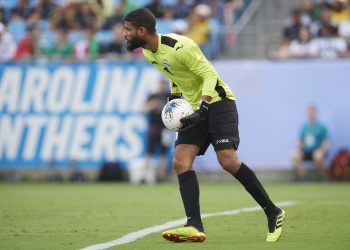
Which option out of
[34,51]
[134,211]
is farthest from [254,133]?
[134,211]

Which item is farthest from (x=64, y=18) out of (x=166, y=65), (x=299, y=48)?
(x=166, y=65)

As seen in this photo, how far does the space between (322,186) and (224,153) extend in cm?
984

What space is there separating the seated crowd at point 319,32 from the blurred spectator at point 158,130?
2.91 metres

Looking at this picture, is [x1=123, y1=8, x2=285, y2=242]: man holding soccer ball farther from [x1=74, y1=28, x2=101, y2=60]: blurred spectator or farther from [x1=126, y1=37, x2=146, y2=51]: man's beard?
[x1=74, y1=28, x2=101, y2=60]: blurred spectator

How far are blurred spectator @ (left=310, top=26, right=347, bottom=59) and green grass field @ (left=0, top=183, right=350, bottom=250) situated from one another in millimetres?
3333

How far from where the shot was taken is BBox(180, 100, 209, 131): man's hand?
28.1 feet

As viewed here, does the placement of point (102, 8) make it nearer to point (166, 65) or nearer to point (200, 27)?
point (200, 27)

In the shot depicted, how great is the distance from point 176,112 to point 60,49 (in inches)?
517

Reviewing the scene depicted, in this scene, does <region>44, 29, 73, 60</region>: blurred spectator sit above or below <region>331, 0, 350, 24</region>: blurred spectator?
below

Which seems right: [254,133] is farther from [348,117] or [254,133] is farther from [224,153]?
[224,153]

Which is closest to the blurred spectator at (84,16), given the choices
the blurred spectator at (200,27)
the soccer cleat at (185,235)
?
the blurred spectator at (200,27)

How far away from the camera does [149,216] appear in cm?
1156

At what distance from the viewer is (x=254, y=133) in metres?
20.2

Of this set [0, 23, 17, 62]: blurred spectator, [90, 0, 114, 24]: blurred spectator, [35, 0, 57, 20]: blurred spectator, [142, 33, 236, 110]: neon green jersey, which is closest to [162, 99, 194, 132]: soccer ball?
[142, 33, 236, 110]: neon green jersey
